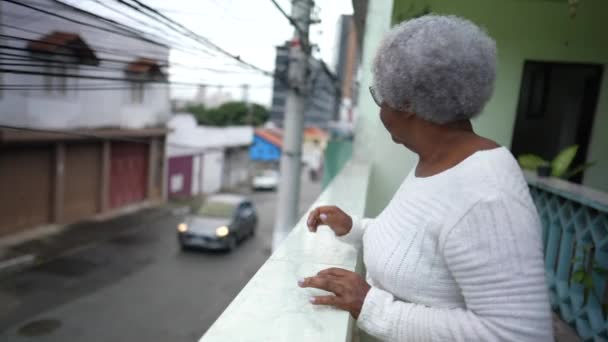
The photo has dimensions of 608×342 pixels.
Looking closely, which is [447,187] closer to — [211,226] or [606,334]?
[606,334]

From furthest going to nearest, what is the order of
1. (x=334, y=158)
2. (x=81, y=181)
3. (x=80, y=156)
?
(x=81, y=181), (x=80, y=156), (x=334, y=158)

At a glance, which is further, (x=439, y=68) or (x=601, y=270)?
(x=601, y=270)

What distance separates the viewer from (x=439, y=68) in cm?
83

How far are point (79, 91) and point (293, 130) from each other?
694 cm

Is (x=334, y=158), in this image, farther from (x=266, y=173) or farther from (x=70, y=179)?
(x=266, y=173)

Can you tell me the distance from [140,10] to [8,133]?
8.62m

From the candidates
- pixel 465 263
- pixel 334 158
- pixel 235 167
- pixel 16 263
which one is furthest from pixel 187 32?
pixel 235 167

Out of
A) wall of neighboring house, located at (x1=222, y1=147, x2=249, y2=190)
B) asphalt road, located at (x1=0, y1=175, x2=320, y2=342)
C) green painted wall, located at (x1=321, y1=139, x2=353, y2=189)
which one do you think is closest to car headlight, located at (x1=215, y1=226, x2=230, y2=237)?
asphalt road, located at (x1=0, y1=175, x2=320, y2=342)

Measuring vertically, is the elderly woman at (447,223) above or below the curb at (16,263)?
above

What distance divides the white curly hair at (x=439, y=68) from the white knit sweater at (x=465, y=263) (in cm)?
11

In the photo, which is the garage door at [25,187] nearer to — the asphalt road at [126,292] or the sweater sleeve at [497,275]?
the asphalt road at [126,292]

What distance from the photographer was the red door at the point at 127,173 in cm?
1364

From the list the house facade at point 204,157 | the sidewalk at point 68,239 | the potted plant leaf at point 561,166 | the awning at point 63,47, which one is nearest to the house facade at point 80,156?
the sidewalk at point 68,239

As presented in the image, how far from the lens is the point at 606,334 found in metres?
1.96
